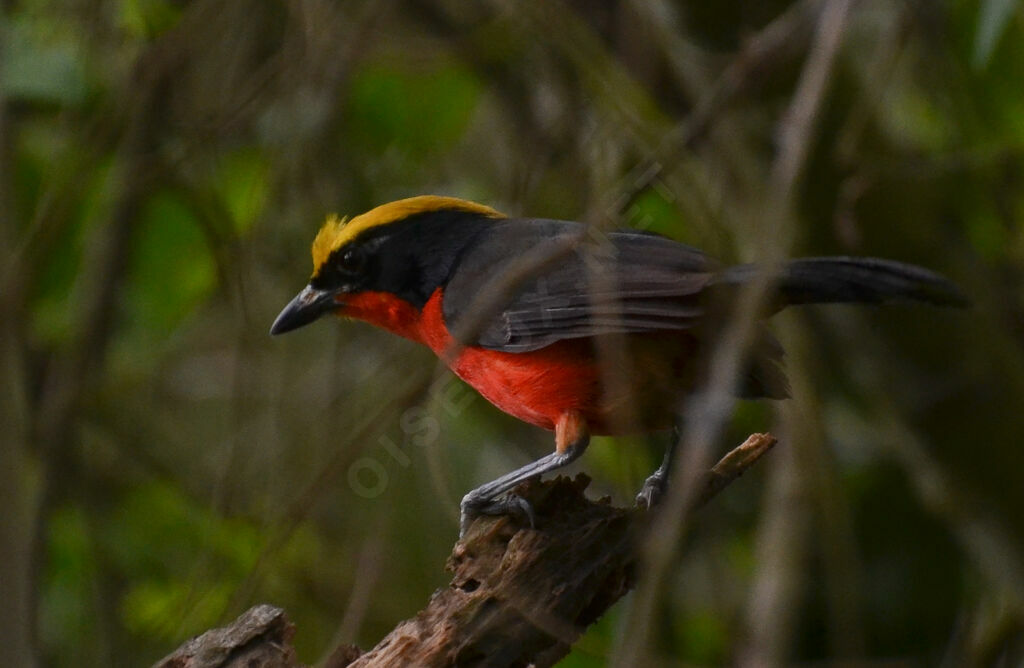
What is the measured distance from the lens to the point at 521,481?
3.36 metres

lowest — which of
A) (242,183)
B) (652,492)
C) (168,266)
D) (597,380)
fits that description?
(652,492)

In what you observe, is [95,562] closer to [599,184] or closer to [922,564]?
[599,184]

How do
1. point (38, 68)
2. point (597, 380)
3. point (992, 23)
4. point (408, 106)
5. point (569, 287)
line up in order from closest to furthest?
point (597, 380)
point (569, 287)
point (992, 23)
point (38, 68)
point (408, 106)

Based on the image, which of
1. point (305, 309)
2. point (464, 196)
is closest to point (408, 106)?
point (464, 196)

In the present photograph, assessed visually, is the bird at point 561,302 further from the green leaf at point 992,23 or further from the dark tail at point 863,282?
the green leaf at point 992,23

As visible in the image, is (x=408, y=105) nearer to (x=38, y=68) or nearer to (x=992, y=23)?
(x=38, y=68)

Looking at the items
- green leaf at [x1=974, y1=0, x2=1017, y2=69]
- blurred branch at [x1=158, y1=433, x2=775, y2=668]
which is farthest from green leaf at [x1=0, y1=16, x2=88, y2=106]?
green leaf at [x1=974, y1=0, x2=1017, y2=69]

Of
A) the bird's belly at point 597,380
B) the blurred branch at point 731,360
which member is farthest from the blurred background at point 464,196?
the blurred branch at point 731,360

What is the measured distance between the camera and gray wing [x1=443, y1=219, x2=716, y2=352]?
333 centimetres

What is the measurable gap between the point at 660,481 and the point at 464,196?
201 centimetres

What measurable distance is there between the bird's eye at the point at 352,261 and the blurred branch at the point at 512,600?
103 centimetres

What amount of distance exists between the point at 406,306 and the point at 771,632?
1.50m

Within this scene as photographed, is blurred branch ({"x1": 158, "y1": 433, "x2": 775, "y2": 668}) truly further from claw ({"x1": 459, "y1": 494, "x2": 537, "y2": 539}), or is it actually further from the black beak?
the black beak

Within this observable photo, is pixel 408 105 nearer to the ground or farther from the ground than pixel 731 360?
farther from the ground
